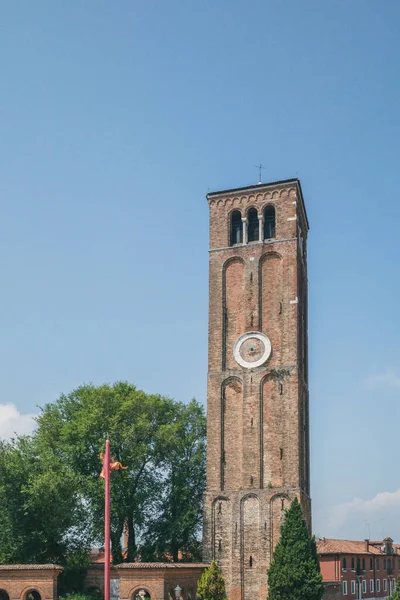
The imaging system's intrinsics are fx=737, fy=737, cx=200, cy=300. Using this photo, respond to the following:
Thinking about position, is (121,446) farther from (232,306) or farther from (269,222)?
(269,222)

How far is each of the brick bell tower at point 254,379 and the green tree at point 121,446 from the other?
392cm

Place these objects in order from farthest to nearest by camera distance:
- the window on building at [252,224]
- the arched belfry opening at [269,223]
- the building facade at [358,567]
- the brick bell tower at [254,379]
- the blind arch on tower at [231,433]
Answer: the building facade at [358,567] < the window on building at [252,224] < the arched belfry opening at [269,223] < the blind arch on tower at [231,433] < the brick bell tower at [254,379]

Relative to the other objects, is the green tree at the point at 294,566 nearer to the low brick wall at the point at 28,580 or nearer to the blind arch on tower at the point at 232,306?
the blind arch on tower at the point at 232,306

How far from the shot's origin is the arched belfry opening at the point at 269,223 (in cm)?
4844

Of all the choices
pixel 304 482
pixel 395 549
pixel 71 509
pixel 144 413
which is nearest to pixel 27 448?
pixel 71 509

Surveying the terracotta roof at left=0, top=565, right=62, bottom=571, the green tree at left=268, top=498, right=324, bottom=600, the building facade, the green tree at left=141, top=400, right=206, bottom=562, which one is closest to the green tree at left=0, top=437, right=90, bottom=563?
the terracotta roof at left=0, top=565, right=62, bottom=571

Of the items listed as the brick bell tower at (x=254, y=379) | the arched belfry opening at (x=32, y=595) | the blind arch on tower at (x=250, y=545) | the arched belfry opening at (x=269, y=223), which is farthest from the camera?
the arched belfry opening at (x=269, y=223)

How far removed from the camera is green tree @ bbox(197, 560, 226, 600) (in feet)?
132

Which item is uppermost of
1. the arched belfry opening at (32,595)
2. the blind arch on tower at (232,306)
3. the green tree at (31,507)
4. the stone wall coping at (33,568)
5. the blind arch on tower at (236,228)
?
the blind arch on tower at (236,228)

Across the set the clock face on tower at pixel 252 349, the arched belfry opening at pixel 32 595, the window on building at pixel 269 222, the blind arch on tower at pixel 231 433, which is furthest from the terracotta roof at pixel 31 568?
the window on building at pixel 269 222

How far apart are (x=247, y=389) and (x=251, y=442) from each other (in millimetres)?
3223

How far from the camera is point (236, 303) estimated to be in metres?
47.3

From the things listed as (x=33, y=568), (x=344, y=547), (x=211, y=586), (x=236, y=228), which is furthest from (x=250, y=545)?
(x=344, y=547)

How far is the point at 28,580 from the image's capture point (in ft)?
123
